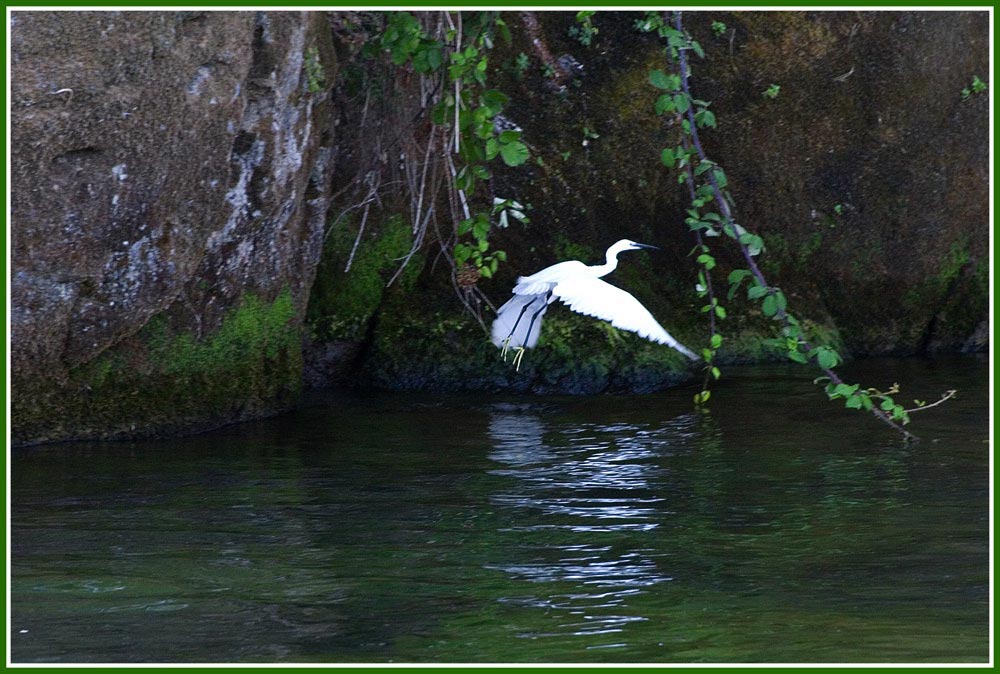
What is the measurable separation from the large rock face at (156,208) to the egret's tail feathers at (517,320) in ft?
4.21

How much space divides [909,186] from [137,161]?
5.93 meters

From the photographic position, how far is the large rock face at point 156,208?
6.12m

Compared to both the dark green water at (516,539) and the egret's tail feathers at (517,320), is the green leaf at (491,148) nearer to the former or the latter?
the dark green water at (516,539)

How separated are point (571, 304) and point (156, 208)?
7.46 feet

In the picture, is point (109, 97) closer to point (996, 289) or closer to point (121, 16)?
point (121, 16)

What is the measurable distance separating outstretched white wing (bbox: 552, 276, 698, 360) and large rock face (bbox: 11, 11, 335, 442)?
1.56m

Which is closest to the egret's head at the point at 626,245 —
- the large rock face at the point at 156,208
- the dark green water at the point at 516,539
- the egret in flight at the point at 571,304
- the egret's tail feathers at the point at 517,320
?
the egret in flight at the point at 571,304

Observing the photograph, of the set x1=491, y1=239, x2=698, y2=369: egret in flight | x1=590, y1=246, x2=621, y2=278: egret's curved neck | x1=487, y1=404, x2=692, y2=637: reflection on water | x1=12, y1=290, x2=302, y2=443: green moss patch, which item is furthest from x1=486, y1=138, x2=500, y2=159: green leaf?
x1=590, y1=246, x2=621, y2=278: egret's curved neck

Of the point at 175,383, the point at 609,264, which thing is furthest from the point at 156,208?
the point at 609,264

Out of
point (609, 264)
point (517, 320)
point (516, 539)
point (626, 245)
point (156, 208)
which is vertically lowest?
point (516, 539)

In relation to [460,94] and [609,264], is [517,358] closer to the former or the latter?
[609,264]

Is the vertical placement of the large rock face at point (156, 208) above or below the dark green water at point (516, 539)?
above

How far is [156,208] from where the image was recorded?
648cm

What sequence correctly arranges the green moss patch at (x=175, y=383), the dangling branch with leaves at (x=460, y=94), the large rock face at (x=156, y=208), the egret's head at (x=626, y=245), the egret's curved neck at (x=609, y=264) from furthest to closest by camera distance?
the egret's head at (x=626, y=245), the egret's curved neck at (x=609, y=264), the green moss patch at (x=175, y=383), the large rock face at (x=156, y=208), the dangling branch with leaves at (x=460, y=94)
